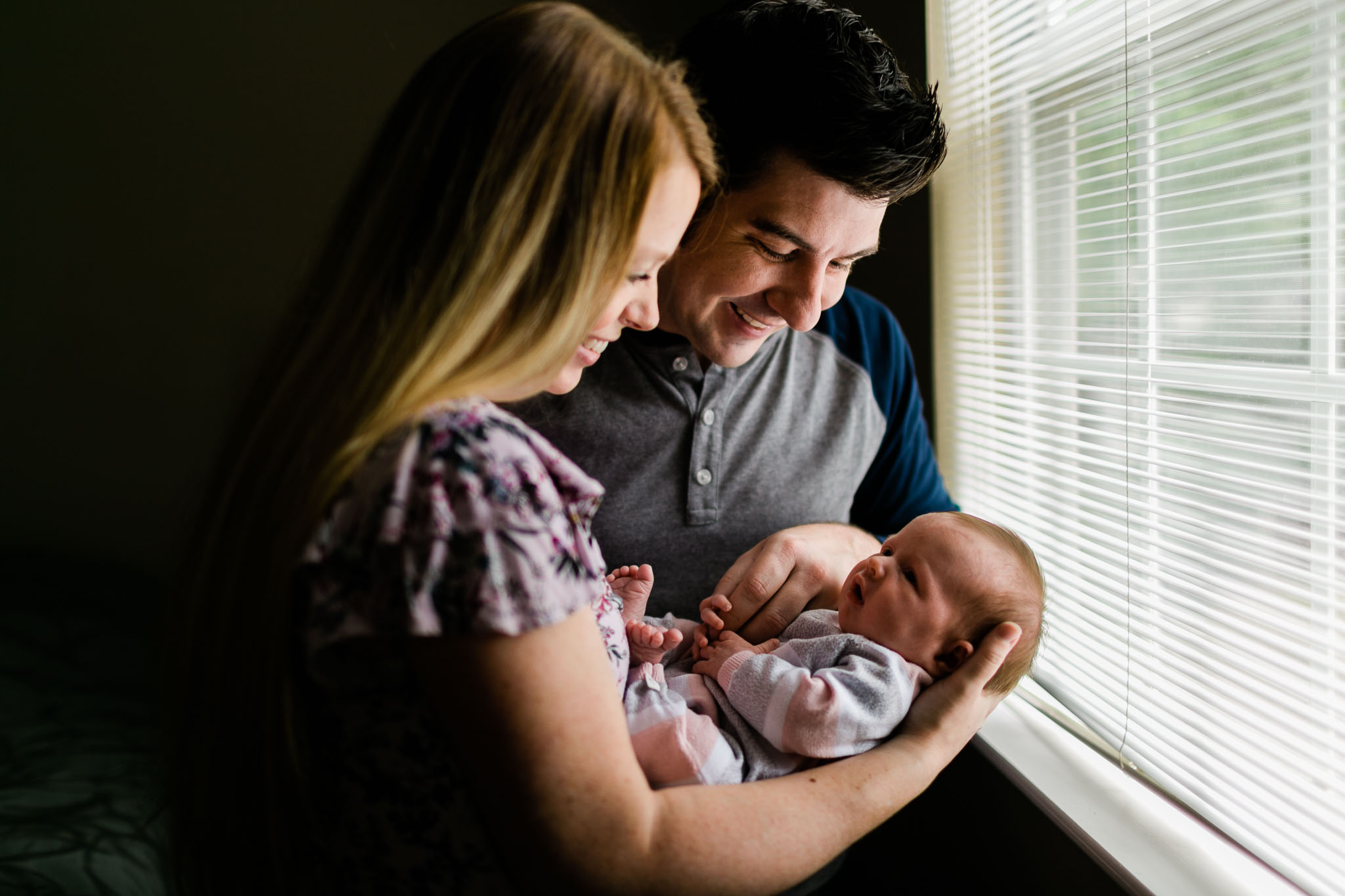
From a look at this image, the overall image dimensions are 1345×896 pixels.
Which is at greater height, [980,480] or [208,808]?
[980,480]

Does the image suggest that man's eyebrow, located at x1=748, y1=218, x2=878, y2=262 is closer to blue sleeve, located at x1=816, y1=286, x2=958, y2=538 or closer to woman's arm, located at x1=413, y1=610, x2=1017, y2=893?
blue sleeve, located at x1=816, y1=286, x2=958, y2=538

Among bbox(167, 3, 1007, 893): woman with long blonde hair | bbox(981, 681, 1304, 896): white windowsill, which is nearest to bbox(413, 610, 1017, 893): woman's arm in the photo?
bbox(167, 3, 1007, 893): woman with long blonde hair

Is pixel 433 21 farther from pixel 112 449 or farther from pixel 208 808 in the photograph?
pixel 208 808

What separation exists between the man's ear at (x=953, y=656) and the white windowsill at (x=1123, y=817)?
0.33m

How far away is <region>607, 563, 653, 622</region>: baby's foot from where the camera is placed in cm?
133

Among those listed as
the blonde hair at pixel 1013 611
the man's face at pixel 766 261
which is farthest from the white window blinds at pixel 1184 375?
the man's face at pixel 766 261

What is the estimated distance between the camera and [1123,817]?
1.36m

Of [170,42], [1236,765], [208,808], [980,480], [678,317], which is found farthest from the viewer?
[170,42]

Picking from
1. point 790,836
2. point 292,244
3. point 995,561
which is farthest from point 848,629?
point 292,244

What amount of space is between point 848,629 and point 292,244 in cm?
268

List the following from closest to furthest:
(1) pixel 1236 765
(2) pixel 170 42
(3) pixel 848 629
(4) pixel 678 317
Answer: (1) pixel 1236 765, (3) pixel 848 629, (4) pixel 678 317, (2) pixel 170 42

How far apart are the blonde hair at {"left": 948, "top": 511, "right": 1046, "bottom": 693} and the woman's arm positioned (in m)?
0.44

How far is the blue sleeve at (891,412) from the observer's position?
68.4 inches

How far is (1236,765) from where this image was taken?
3.99 ft
